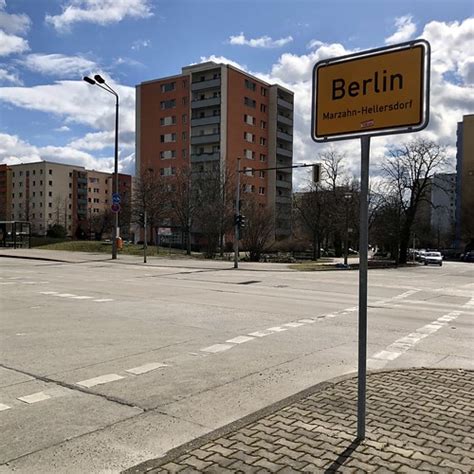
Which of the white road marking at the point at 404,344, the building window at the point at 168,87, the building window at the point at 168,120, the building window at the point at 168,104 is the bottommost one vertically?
the white road marking at the point at 404,344

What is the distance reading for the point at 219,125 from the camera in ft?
254

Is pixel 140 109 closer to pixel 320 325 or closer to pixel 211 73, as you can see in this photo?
pixel 211 73

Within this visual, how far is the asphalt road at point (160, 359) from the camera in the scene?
414 cm

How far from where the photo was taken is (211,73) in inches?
3130

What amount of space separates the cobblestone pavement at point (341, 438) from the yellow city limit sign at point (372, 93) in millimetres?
2374

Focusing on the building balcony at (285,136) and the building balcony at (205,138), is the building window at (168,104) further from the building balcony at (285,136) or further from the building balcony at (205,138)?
the building balcony at (285,136)

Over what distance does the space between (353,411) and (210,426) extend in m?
1.31

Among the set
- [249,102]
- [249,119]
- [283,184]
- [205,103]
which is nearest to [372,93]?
[205,103]

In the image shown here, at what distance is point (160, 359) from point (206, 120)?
74.8 m

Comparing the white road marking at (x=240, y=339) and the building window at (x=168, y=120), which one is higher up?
the building window at (x=168, y=120)

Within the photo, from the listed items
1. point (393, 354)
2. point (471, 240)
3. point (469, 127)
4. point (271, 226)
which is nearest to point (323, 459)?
point (393, 354)

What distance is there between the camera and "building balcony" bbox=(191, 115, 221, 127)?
77.7 meters

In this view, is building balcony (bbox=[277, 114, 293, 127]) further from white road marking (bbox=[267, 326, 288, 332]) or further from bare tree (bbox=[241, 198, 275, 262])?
white road marking (bbox=[267, 326, 288, 332])

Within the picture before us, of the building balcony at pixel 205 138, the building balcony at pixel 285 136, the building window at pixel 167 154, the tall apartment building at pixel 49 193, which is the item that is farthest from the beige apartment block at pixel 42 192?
the building balcony at pixel 285 136
